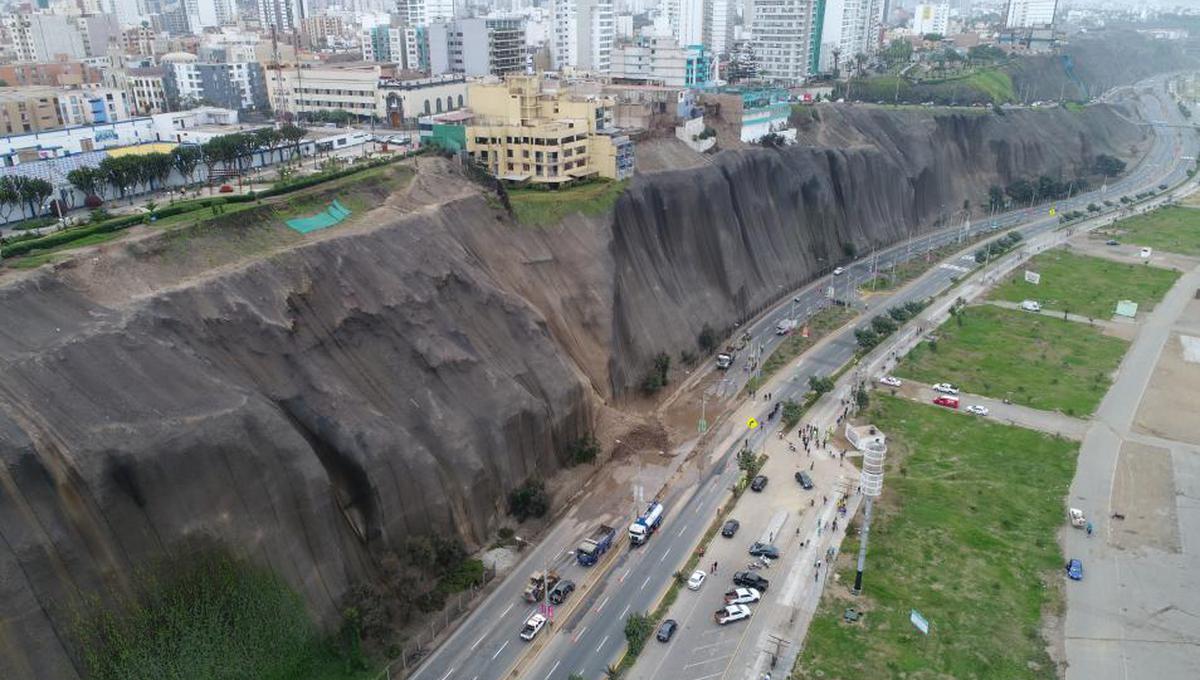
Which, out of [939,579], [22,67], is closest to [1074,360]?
[939,579]

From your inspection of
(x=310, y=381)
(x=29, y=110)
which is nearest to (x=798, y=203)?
(x=310, y=381)

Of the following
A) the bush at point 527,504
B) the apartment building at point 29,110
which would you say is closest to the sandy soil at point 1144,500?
the bush at point 527,504

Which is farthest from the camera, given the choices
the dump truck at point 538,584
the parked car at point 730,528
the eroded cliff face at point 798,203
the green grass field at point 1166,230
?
the green grass field at point 1166,230

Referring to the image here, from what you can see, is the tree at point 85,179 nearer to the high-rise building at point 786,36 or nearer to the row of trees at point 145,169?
the row of trees at point 145,169

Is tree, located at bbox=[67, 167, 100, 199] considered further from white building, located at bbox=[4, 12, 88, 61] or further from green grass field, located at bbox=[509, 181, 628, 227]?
white building, located at bbox=[4, 12, 88, 61]

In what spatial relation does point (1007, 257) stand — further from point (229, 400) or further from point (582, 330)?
point (229, 400)

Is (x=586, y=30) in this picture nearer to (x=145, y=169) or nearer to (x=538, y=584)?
(x=145, y=169)
